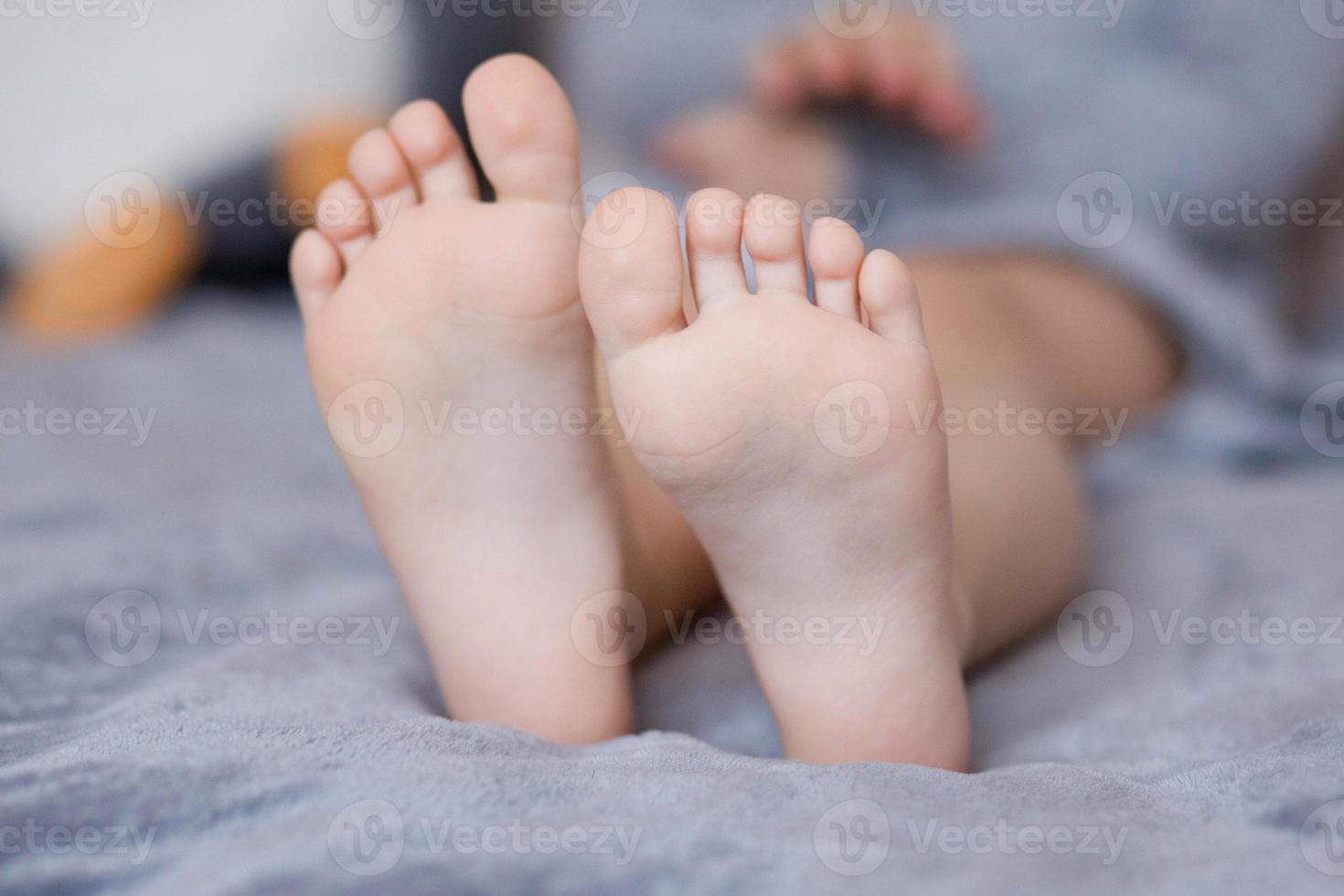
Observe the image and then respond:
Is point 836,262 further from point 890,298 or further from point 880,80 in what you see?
point 880,80

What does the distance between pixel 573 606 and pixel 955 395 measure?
29 cm

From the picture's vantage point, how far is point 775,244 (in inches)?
20.8

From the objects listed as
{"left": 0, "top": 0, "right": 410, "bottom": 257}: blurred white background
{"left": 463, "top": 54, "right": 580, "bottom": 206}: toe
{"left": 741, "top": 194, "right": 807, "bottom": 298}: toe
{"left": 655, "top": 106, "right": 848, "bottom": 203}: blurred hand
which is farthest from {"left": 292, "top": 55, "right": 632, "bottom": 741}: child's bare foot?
{"left": 0, "top": 0, "right": 410, "bottom": 257}: blurred white background

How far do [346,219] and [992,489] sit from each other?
0.41m

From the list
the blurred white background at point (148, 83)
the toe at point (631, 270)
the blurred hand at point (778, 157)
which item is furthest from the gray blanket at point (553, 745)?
the blurred white background at point (148, 83)

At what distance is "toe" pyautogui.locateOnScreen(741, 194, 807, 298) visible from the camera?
1.73 feet

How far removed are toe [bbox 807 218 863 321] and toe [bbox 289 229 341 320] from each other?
0.28 m

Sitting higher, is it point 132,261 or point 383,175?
point 383,175

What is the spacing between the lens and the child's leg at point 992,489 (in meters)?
0.65

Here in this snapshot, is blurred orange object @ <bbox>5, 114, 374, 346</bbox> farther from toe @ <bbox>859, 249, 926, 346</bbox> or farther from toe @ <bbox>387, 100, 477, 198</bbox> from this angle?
toe @ <bbox>859, 249, 926, 346</bbox>

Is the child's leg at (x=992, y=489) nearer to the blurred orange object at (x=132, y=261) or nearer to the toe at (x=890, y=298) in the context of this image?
the toe at (x=890, y=298)

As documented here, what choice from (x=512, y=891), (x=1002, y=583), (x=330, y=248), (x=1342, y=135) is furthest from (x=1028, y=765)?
(x=1342, y=135)

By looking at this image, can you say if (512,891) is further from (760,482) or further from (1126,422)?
(1126,422)

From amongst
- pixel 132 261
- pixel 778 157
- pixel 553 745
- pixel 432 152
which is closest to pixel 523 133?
pixel 432 152
